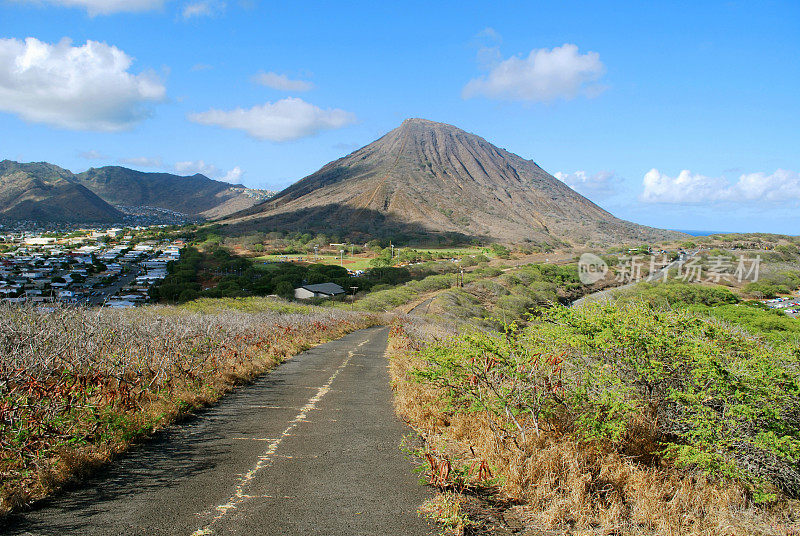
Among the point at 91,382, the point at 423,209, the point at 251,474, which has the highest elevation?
the point at 423,209

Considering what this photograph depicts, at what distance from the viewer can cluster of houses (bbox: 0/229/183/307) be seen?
4778 centimetres

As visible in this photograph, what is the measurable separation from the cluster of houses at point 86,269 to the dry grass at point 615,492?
115ft

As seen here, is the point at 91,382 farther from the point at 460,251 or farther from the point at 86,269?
the point at 460,251

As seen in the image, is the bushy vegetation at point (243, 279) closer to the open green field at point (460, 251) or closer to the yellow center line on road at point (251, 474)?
the open green field at point (460, 251)

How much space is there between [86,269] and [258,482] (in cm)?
8519

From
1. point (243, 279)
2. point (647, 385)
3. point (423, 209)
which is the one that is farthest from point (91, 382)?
point (423, 209)

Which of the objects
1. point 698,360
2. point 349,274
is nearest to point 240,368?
point 698,360

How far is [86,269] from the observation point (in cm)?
7431

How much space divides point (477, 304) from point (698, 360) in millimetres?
43952

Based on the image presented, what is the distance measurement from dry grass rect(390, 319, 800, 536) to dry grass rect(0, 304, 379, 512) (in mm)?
3619

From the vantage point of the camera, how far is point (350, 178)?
18050 centimetres

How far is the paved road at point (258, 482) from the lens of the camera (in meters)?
3.64

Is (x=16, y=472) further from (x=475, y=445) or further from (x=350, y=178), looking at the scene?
(x=350, y=178)

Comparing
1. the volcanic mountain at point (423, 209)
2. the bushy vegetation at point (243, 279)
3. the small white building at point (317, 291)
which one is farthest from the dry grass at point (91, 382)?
the volcanic mountain at point (423, 209)
